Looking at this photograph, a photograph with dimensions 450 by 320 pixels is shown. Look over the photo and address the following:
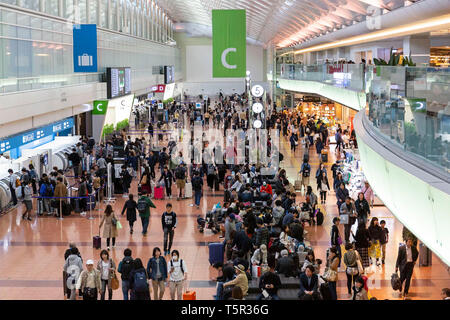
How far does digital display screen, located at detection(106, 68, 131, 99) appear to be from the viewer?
32656 millimetres

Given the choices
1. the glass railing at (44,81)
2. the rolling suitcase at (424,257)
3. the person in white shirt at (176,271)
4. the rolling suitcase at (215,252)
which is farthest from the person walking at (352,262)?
the glass railing at (44,81)

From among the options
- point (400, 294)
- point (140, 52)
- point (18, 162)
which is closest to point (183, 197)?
point (18, 162)

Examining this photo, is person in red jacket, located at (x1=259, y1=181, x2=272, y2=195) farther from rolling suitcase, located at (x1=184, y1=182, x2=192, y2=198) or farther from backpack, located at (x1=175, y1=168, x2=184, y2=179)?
rolling suitcase, located at (x1=184, y1=182, x2=192, y2=198)

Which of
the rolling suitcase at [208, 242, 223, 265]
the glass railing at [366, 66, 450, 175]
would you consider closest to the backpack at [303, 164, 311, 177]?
the rolling suitcase at [208, 242, 223, 265]

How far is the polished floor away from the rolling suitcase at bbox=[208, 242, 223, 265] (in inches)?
7.4

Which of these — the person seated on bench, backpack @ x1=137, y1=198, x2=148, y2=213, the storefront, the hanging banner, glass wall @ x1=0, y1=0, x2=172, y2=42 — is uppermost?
glass wall @ x1=0, y1=0, x2=172, y2=42

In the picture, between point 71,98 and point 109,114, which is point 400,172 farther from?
point 109,114

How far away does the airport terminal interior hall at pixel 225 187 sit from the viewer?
356 inches

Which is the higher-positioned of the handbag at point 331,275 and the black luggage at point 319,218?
the handbag at point 331,275

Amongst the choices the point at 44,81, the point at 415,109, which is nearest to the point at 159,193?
the point at 44,81

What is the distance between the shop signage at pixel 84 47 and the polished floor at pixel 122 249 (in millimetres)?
7100

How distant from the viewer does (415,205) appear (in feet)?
23.0

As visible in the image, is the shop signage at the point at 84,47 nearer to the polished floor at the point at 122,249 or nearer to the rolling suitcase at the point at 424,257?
the polished floor at the point at 122,249

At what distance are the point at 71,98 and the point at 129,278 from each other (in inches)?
711
